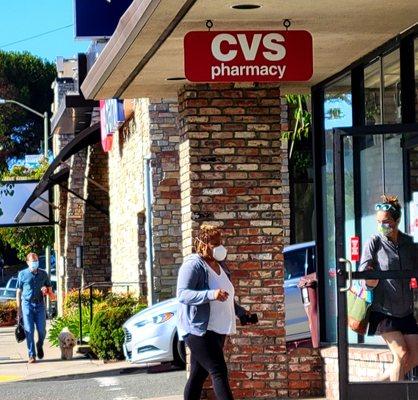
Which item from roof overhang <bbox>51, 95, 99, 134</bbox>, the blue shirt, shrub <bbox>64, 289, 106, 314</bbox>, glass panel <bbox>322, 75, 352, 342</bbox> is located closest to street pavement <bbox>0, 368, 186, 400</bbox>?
glass panel <bbox>322, 75, 352, 342</bbox>

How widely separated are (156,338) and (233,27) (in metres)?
7.18

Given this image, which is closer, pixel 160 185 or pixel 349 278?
pixel 349 278

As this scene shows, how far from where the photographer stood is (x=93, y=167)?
104 feet

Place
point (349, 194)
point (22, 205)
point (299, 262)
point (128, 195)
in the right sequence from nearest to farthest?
point (349, 194)
point (299, 262)
point (128, 195)
point (22, 205)

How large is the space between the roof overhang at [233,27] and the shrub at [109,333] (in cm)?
753

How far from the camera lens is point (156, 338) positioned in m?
17.5

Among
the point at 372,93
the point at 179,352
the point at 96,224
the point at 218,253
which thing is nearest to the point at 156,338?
the point at 179,352

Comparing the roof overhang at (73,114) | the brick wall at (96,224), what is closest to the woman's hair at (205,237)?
the roof overhang at (73,114)

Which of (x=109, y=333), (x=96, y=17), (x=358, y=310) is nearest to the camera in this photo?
(x=358, y=310)

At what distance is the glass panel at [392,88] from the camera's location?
38.5 feet

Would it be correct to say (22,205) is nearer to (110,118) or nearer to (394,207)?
(110,118)

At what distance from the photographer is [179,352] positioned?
17.4m

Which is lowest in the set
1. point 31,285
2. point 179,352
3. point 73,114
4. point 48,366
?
point 48,366

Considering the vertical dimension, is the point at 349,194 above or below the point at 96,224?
below
